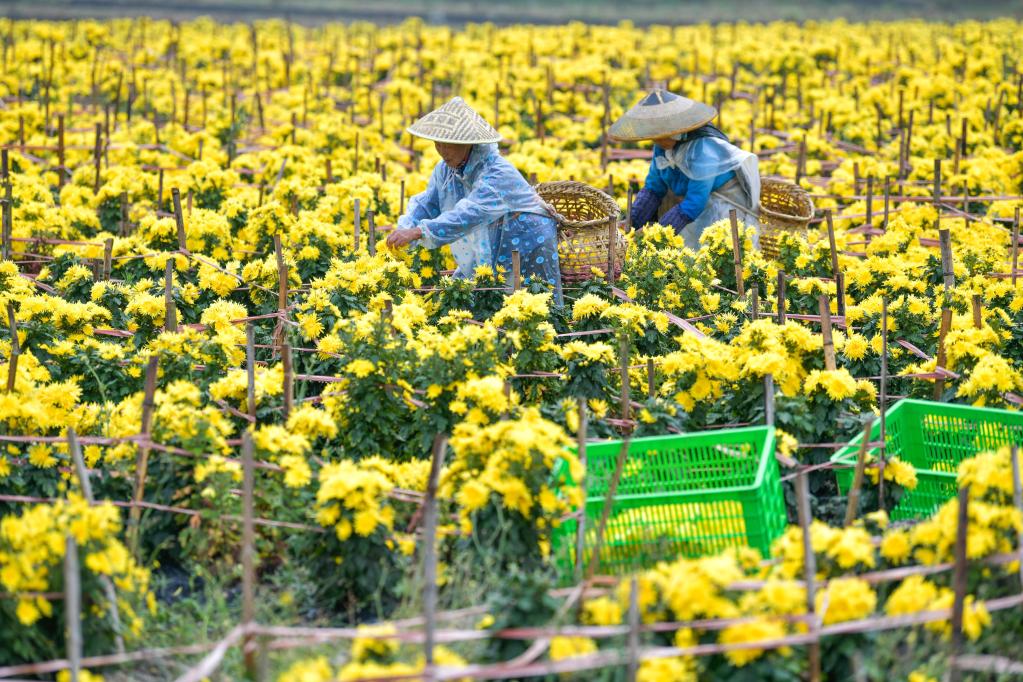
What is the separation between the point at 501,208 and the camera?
595 cm

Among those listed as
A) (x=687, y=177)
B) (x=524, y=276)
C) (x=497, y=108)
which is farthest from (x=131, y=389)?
(x=497, y=108)

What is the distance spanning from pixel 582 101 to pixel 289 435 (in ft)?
28.2

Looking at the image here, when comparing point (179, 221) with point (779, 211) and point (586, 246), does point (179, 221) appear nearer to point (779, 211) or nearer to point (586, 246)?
point (586, 246)

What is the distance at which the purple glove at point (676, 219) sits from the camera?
7.00 m

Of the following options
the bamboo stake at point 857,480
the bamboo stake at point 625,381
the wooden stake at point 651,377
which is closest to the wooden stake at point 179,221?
the wooden stake at point 651,377

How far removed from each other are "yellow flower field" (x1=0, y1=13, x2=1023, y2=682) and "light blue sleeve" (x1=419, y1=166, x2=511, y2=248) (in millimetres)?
226

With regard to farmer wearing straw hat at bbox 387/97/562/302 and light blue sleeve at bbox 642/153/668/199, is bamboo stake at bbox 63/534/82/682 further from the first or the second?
light blue sleeve at bbox 642/153/668/199

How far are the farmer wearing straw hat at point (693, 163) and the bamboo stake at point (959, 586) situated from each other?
3.82m

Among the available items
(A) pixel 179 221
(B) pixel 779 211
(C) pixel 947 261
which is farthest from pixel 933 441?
(A) pixel 179 221

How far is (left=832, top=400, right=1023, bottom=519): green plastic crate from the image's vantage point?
4.33 metres

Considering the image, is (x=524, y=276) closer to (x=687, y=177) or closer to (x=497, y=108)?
(x=687, y=177)

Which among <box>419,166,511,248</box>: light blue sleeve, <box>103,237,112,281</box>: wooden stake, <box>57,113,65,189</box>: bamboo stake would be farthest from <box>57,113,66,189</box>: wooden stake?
<box>419,166,511,248</box>: light blue sleeve

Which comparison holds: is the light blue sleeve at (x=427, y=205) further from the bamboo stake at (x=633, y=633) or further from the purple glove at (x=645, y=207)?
the bamboo stake at (x=633, y=633)

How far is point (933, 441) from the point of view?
14.9 feet
